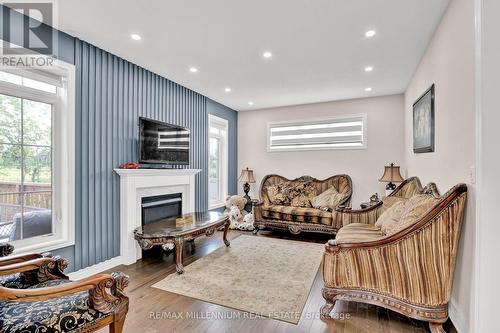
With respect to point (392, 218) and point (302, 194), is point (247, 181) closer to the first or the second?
point (302, 194)

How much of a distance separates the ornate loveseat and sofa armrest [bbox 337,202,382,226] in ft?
1.81

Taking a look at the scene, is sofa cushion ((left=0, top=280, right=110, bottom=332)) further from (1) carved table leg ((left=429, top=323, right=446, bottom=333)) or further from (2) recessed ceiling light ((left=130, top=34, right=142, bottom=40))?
(2) recessed ceiling light ((left=130, top=34, right=142, bottom=40))

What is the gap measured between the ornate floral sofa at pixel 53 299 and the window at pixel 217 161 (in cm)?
367

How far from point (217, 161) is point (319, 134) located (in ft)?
7.63

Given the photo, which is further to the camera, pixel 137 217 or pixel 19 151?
pixel 137 217

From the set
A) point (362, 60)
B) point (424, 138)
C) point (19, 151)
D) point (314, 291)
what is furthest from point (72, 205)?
point (424, 138)

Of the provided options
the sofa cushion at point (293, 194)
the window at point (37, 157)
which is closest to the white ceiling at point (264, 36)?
the window at point (37, 157)

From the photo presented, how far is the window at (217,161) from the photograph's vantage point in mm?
5418

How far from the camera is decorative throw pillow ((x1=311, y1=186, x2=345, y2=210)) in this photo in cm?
455

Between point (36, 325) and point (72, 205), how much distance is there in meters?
1.76

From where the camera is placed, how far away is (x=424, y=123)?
3031mm

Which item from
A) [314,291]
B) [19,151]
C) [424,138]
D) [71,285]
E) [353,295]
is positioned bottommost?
[314,291]

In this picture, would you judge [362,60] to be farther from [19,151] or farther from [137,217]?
[19,151]

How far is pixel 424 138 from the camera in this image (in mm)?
3031
